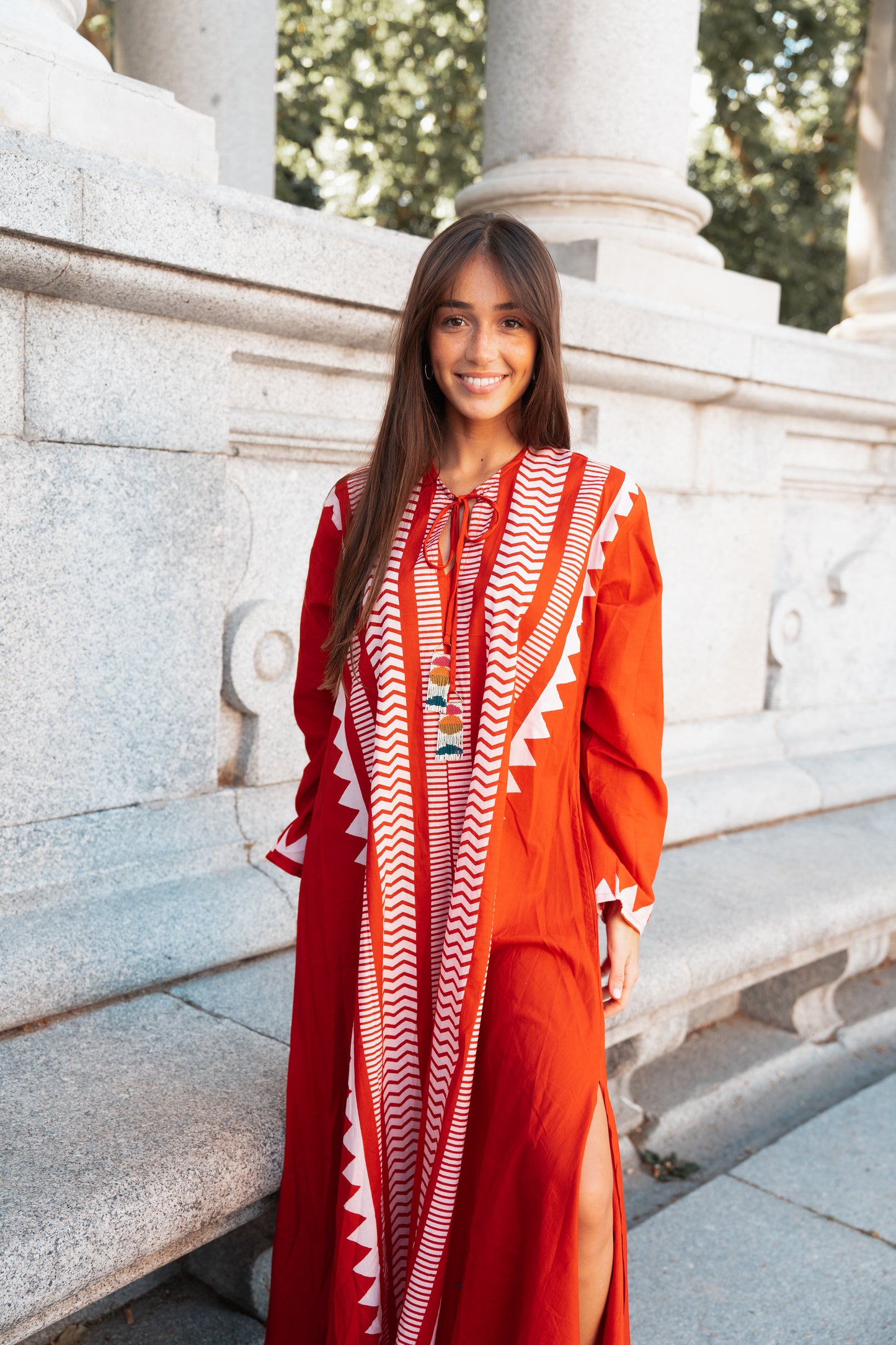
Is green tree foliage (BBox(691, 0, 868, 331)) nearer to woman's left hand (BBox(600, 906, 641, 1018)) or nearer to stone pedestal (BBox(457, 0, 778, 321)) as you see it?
stone pedestal (BBox(457, 0, 778, 321))

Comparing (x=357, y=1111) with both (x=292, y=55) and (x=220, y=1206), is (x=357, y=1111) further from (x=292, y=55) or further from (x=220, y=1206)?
(x=292, y=55)

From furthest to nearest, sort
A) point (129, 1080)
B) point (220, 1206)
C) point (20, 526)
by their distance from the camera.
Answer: point (20, 526), point (129, 1080), point (220, 1206)

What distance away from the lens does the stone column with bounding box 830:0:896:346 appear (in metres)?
5.30

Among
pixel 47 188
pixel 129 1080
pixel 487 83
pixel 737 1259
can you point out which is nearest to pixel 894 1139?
pixel 737 1259

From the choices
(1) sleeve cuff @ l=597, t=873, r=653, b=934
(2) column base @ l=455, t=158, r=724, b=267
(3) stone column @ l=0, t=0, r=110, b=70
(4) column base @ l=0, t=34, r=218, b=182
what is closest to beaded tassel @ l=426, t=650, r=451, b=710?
(1) sleeve cuff @ l=597, t=873, r=653, b=934

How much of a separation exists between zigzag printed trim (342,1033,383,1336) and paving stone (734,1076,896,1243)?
1.37 meters

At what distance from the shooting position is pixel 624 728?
1.86 m

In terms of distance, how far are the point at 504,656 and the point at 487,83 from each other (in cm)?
304

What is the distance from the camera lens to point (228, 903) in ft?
8.98

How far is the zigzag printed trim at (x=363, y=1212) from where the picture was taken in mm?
1821

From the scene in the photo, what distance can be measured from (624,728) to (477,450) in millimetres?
516

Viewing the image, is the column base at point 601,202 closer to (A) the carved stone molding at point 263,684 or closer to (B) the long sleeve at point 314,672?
(A) the carved stone molding at point 263,684

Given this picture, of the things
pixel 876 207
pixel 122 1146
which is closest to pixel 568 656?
pixel 122 1146

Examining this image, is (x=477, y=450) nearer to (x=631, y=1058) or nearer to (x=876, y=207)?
(x=631, y=1058)
